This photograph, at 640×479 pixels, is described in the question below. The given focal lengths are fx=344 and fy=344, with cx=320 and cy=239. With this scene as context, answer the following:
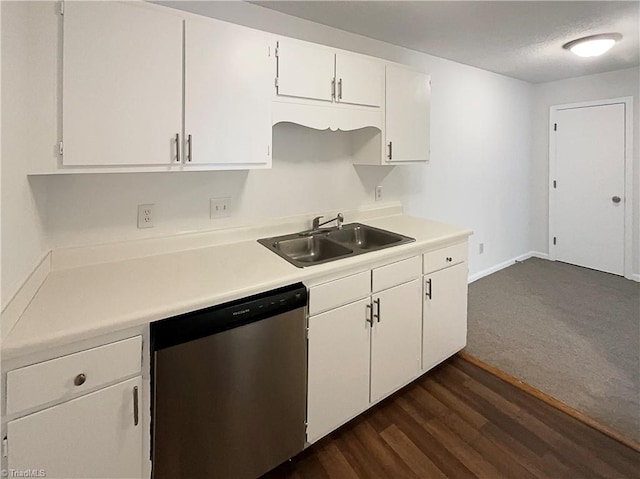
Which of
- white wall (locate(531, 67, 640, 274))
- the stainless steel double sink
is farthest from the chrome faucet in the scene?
white wall (locate(531, 67, 640, 274))

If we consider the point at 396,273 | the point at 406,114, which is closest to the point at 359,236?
the point at 396,273

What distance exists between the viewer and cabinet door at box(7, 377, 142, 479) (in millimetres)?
1029

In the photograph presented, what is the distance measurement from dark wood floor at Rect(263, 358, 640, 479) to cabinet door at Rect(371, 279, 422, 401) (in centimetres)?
19

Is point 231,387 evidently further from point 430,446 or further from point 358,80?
point 358,80

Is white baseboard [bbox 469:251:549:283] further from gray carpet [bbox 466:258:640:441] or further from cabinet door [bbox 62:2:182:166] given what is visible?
cabinet door [bbox 62:2:182:166]

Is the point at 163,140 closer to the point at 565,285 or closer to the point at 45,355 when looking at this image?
the point at 45,355

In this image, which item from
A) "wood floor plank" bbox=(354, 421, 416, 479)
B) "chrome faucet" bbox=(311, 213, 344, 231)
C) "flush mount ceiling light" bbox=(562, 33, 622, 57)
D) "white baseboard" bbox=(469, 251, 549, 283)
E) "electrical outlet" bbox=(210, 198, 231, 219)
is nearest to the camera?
"wood floor plank" bbox=(354, 421, 416, 479)

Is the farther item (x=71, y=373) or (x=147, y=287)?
(x=147, y=287)

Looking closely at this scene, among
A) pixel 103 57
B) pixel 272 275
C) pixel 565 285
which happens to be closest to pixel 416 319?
pixel 272 275

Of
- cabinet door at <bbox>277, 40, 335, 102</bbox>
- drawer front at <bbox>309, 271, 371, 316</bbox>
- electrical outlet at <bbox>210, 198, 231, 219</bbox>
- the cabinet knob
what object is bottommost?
the cabinet knob

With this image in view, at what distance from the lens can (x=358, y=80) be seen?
7.09 feet

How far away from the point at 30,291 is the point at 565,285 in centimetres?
473

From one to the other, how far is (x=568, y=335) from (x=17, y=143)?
3.70m

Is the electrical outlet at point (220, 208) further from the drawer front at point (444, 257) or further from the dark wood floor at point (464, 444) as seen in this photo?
the dark wood floor at point (464, 444)
